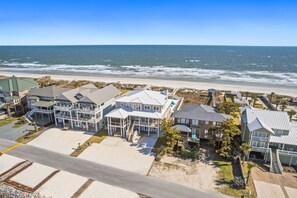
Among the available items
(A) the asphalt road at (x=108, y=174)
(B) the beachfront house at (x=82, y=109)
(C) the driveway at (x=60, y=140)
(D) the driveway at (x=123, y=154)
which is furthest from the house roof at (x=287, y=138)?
(C) the driveway at (x=60, y=140)

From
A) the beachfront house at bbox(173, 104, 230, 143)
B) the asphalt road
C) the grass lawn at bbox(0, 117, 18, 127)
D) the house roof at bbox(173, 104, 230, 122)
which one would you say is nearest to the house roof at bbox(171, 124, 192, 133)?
the beachfront house at bbox(173, 104, 230, 143)

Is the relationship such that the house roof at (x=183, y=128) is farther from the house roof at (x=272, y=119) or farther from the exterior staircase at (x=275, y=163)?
the exterior staircase at (x=275, y=163)

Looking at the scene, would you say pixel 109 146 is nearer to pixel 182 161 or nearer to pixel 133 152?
pixel 133 152

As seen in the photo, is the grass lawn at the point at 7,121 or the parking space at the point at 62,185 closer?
the parking space at the point at 62,185

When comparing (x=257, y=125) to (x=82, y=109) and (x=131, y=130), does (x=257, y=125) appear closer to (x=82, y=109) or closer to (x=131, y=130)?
(x=131, y=130)

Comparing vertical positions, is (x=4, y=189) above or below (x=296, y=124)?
below

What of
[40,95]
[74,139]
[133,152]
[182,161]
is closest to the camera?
[182,161]

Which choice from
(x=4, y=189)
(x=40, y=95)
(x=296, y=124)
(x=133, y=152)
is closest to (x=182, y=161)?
(x=133, y=152)
